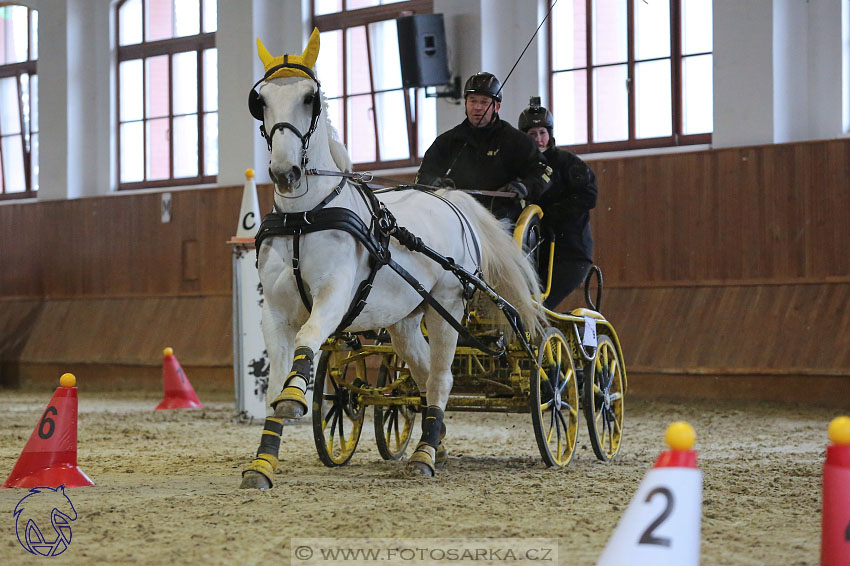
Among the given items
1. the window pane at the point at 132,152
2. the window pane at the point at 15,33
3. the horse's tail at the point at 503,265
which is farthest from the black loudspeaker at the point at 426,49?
the window pane at the point at 15,33

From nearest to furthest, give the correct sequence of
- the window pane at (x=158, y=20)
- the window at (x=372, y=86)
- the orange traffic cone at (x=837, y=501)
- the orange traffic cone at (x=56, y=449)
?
the orange traffic cone at (x=837, y=501), the orange traffic cone at (x=56, y=449), the window at (x=372, y=86), the window pane at (x=158, y=20)

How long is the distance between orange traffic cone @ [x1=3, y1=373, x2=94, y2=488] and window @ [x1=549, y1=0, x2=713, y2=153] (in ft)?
25.3

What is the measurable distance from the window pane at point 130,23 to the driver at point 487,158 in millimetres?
9608

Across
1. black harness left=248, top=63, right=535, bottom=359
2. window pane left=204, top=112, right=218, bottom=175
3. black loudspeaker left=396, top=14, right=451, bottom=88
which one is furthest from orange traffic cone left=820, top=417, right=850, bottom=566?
window pane left=204, top=112, right=218, bottom=175

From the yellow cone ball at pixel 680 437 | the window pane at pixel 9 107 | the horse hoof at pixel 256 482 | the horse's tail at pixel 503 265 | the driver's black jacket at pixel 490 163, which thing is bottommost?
the horse hoof at pixel 256 482

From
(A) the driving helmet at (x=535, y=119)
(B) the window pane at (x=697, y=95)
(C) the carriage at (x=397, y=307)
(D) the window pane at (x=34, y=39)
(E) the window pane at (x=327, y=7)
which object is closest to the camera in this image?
(C) the carriage at (x=397, y=307)

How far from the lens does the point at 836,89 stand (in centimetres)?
966

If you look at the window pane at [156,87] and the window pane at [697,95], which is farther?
the window pane at [156,87]

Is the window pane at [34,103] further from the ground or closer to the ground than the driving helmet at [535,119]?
further from the ground

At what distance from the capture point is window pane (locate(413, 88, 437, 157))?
11992mm

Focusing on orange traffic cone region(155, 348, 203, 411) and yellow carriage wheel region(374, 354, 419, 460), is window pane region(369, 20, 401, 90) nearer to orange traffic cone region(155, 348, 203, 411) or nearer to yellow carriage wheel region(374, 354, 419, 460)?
orange traffic cone region(155, 348, 203, 411)

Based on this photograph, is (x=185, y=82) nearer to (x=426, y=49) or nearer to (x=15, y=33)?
(x=15, y=33)

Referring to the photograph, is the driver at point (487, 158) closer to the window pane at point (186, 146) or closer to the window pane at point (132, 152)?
the window pane at point (186, 146)

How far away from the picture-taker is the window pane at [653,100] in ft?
34.8
